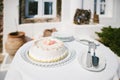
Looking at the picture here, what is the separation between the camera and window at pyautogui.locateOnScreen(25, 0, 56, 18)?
3.31 m

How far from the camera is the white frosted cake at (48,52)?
1.42 meters

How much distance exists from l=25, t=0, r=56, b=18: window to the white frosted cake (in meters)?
1.87

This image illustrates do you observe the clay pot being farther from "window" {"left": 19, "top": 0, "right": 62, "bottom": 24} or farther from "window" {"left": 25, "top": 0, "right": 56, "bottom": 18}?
"window" {"left": 25, "top": 0, "right": 56, "bottom": 18}

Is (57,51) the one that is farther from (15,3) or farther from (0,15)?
(0,15)

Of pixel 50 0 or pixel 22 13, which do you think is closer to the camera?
pixel 22 13

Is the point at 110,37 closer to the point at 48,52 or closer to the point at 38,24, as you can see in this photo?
the point at 38,24

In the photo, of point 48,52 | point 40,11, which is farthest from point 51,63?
point 40,11

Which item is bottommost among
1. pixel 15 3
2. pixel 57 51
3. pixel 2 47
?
pixel 2 47

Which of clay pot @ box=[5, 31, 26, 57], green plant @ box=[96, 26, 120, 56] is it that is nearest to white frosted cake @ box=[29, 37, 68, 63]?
clay pot @ box=[5, 31, 26, 57]

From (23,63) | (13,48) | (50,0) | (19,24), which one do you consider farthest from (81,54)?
(50,0)

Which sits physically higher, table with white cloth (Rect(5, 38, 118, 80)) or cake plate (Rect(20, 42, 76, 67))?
cake plate (Rect(20, 42, 76, 67))

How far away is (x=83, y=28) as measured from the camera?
2.95 m

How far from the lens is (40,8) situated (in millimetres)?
3379

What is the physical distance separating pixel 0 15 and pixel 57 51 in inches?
82.2
